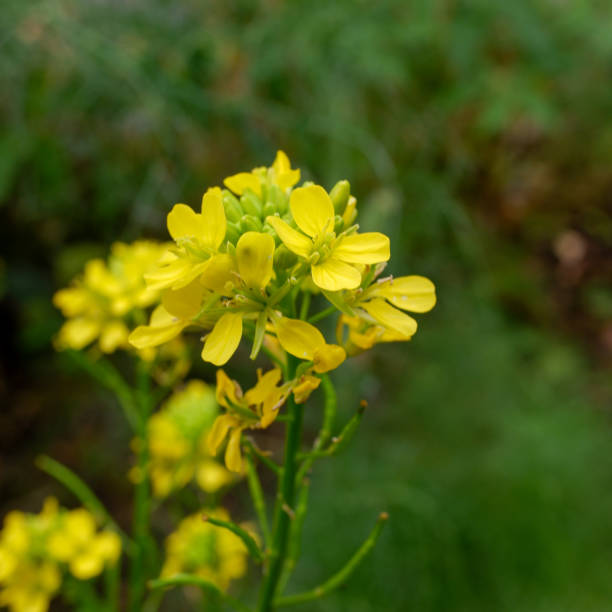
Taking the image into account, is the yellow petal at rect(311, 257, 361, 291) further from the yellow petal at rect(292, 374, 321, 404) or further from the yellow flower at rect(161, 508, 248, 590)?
the yellow flower at rect(161, 508, 248, 590)

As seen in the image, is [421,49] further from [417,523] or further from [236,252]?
[236,252]

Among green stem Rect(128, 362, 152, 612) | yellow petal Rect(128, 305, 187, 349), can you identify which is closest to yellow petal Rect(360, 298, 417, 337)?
yellow petal Rect(128, 305, 187, 349)

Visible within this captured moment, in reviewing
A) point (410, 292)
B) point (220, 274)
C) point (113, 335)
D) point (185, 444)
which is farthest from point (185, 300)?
point (185, 444)

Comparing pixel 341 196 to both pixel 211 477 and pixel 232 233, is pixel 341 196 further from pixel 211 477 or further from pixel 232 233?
pixel 211 477

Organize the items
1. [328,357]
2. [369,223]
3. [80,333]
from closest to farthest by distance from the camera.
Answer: [328,357]
[80,333]
[369,223]

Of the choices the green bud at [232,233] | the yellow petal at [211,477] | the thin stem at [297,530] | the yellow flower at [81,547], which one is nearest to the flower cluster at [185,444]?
the yellow petal at [211,477]

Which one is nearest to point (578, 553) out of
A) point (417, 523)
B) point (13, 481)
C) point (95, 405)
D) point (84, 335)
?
point (417, 523)
